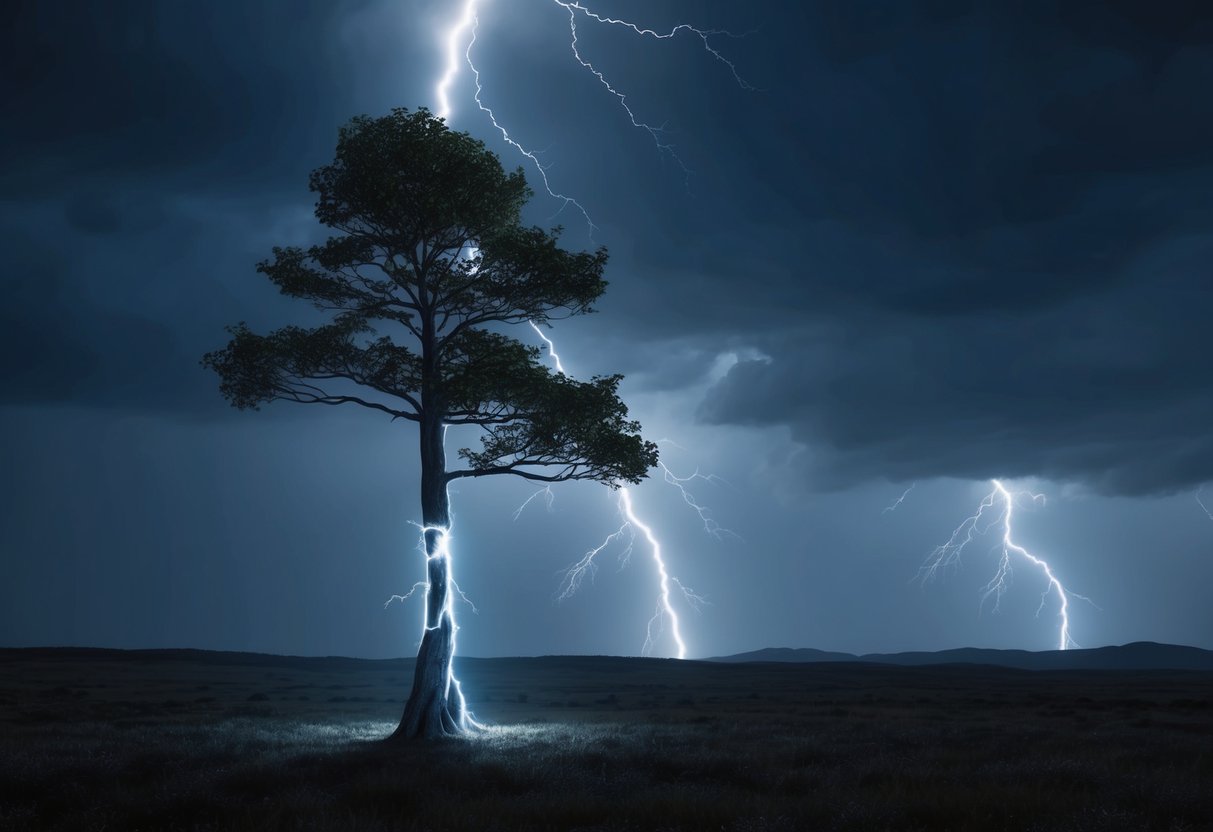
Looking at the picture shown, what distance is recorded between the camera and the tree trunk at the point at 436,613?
68.6 feet

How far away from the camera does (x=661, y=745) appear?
17875 mm

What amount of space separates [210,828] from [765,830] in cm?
581

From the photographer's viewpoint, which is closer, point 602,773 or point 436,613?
point 602,773

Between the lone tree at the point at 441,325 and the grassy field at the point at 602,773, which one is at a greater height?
the lone tree at the point at 441,325

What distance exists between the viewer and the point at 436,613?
21.6 metres

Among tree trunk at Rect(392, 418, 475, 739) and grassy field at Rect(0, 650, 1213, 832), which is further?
tree trunk at Rect(392, 418, 475, 739)

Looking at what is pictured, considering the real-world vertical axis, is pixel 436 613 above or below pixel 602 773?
above

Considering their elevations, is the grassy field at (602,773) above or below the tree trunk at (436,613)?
below

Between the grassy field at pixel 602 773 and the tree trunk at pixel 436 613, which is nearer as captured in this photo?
the grassy field at pixel 602 773

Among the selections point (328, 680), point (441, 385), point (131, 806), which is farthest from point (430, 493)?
point (328, 680)

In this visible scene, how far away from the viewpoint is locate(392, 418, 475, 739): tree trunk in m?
20.9

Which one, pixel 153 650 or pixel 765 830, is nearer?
pixel 765 830

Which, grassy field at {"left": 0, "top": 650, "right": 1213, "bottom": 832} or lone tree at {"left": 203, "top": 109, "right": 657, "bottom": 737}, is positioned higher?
lone tree at {"left": 203, "top": 109, "right": 657, "bottom": 737}

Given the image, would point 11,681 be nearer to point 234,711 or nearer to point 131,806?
point 234,711
